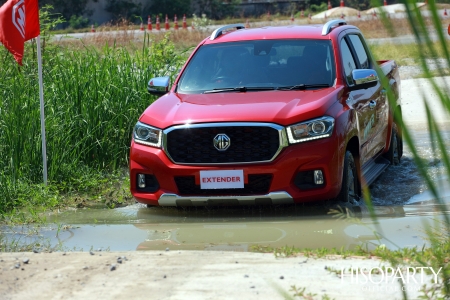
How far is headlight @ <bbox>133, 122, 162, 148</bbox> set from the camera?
264 inches

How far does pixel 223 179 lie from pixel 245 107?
65 centimetres

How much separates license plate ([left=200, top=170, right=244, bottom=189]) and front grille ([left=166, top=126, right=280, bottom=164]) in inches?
4.0

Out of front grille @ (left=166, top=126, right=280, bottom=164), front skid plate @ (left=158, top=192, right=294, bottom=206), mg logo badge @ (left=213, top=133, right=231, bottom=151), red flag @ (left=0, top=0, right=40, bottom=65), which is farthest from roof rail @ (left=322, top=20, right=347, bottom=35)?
red flag @ (left=0, top=0, right=40, bottom=65)

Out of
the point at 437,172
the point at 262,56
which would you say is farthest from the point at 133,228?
the point at 437,172

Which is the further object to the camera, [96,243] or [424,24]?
[96,243]

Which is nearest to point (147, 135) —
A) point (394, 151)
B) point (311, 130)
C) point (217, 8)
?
point (311, 130)

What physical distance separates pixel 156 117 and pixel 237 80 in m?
1.04

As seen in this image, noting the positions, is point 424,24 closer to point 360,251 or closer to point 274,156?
point 360,251

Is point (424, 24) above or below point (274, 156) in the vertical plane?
above

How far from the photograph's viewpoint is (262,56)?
775 cm

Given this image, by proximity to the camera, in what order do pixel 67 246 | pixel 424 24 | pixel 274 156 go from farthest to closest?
pixel 274 156 → pixel 67 246 → pixel 424 24

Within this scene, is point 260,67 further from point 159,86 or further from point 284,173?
point 284,173

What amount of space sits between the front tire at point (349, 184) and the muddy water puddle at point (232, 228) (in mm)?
114

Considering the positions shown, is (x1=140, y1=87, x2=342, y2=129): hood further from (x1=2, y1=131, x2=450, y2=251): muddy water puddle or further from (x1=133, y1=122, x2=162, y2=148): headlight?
(x1=2, y1=131, x2=450, y2=251): muddy water puddle
